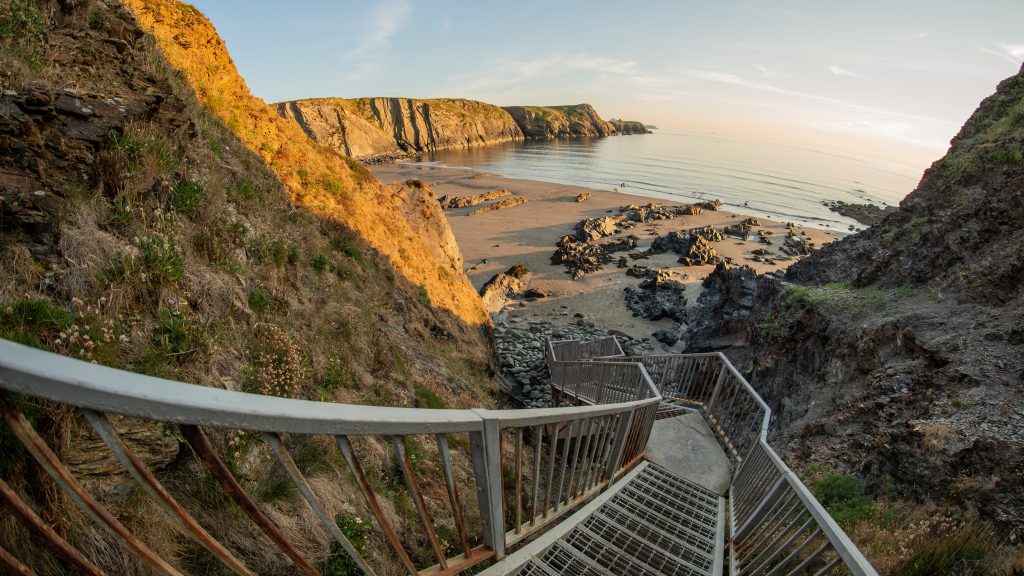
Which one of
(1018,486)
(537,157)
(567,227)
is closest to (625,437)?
(1018,486)

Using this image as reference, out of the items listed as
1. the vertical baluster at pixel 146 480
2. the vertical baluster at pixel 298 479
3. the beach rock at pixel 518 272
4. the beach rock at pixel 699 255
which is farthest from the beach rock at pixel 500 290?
the vertical baluster at pixel 146 480

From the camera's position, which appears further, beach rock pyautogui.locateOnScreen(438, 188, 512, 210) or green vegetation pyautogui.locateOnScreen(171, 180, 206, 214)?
beach rock pyautogui.locateOnScreen(438, 188, 512, 210)

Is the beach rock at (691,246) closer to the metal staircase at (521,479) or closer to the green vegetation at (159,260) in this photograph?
the metal staircase at (521,479)

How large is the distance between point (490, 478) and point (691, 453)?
5544mm

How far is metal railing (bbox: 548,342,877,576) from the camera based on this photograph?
3.26 meters

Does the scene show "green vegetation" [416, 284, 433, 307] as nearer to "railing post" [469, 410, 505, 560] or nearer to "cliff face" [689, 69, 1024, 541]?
"cliff face" [689, 69, 1024, 541]

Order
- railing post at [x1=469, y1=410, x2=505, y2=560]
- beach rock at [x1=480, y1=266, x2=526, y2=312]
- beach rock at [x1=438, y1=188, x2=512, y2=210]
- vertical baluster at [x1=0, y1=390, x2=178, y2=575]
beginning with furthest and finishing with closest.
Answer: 1. beach rock at [x1=438, y1=188, x2=512, y2=210]
2. beach rock at [x1=480, y1=266, x2=526, y2=312]
3. railing post at [x1=469, y1=410, x2=505, y2=560]
4. vertical baluster at [x1=0, y1=390, x2=178, y2=575]

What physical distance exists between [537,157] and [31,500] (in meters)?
98.7

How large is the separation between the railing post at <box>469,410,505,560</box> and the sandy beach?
59.8 ft

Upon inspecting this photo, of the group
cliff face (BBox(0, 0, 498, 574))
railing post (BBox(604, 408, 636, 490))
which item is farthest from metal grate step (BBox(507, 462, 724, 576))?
cliff face (BBox(0, 0, 498, 574))

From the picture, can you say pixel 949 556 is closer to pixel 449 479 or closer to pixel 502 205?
pixel 449 479

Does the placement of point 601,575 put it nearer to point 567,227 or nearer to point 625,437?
point 625,437

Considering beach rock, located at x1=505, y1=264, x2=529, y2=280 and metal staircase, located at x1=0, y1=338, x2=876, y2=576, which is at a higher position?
metal staircase, located at x1=0, y1=338, x2=876, y2=576

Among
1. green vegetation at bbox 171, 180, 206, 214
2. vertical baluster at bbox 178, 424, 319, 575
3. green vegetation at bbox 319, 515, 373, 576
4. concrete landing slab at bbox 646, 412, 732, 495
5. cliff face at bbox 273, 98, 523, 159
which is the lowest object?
concrete landing slab at bbox 646, 412, 732, 495
